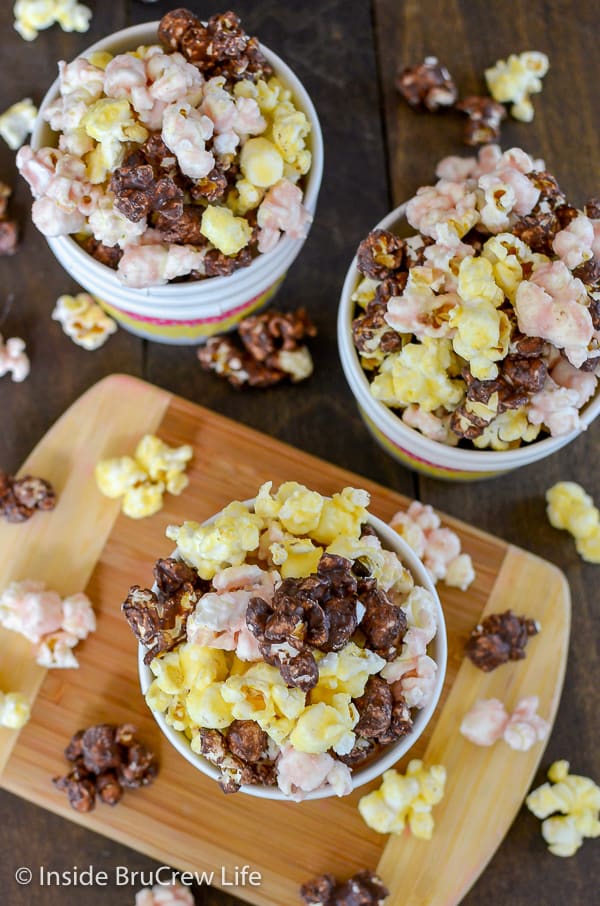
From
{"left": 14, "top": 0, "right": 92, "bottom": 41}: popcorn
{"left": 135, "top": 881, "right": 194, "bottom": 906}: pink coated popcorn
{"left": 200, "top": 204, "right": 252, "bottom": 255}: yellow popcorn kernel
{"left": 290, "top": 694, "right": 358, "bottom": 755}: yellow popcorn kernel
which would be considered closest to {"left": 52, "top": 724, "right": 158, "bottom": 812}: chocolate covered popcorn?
{"left": 135, "top": 881, "right": 194, "bottom": 906}: pink coated popcorn

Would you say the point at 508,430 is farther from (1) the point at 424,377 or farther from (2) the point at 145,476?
(2) the point at 145,476

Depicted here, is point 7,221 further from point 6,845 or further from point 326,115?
point 6,845

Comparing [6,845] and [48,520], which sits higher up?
[48,520]

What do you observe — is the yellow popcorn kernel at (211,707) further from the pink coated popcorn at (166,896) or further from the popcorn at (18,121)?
the popcorn at (18,121)

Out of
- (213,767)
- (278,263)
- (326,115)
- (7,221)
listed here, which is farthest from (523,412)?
(7,221)

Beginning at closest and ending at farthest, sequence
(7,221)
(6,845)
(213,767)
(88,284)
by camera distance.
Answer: (213,767)
(88,284)
(6,845)
(7,221)

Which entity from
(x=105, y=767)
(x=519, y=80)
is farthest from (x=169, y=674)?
(x=519, y=80)
